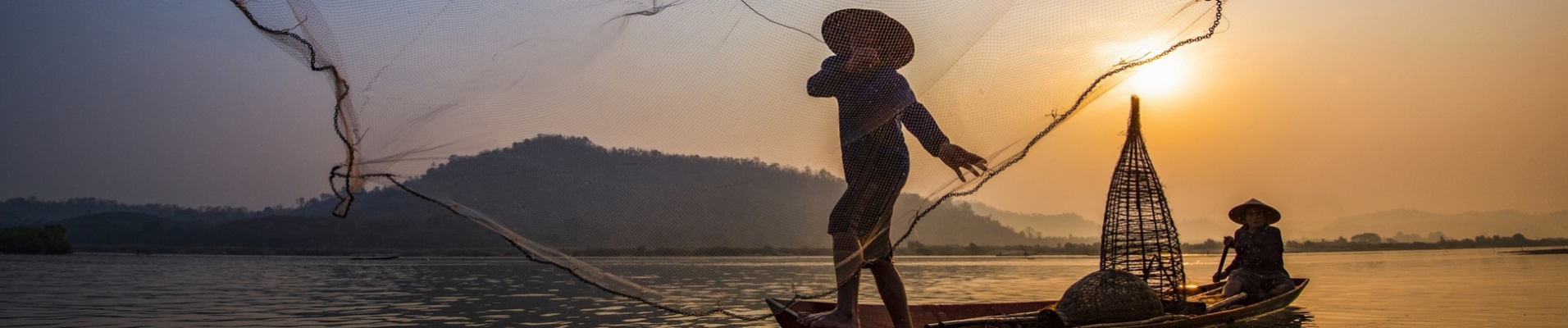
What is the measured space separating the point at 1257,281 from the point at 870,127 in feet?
25.3

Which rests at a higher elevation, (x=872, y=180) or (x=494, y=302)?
(x=872, y=180)

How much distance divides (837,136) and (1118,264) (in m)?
6.02

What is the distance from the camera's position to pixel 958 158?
184 inches

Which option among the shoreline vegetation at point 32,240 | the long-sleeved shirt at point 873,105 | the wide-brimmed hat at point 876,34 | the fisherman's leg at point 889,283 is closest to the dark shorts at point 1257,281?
the fisherman's leg at point 889,283

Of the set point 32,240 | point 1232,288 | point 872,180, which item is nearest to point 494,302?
point 1232,288

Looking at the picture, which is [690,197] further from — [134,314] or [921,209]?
[134,314]

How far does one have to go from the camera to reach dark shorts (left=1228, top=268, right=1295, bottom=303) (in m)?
10.7

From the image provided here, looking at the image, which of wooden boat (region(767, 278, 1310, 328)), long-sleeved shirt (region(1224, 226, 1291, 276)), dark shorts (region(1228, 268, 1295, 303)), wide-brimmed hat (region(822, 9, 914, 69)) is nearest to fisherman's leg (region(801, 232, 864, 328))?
wooden boat (region(767, 278, 1310, 328))

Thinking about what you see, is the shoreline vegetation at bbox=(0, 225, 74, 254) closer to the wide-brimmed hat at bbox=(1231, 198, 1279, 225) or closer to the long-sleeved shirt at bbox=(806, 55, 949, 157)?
the wide-brimmed hat at bbox=(1231, 198, 1279, 225)

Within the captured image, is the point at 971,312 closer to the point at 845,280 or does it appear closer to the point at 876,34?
the point at 845,280

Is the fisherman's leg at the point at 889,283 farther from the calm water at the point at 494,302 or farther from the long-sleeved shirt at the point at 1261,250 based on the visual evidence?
the long-sleeved shirt at the point at 1261,250

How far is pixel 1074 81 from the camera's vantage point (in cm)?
480

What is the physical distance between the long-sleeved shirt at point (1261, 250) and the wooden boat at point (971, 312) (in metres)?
0.33

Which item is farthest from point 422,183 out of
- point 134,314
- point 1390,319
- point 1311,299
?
point 1311,299
